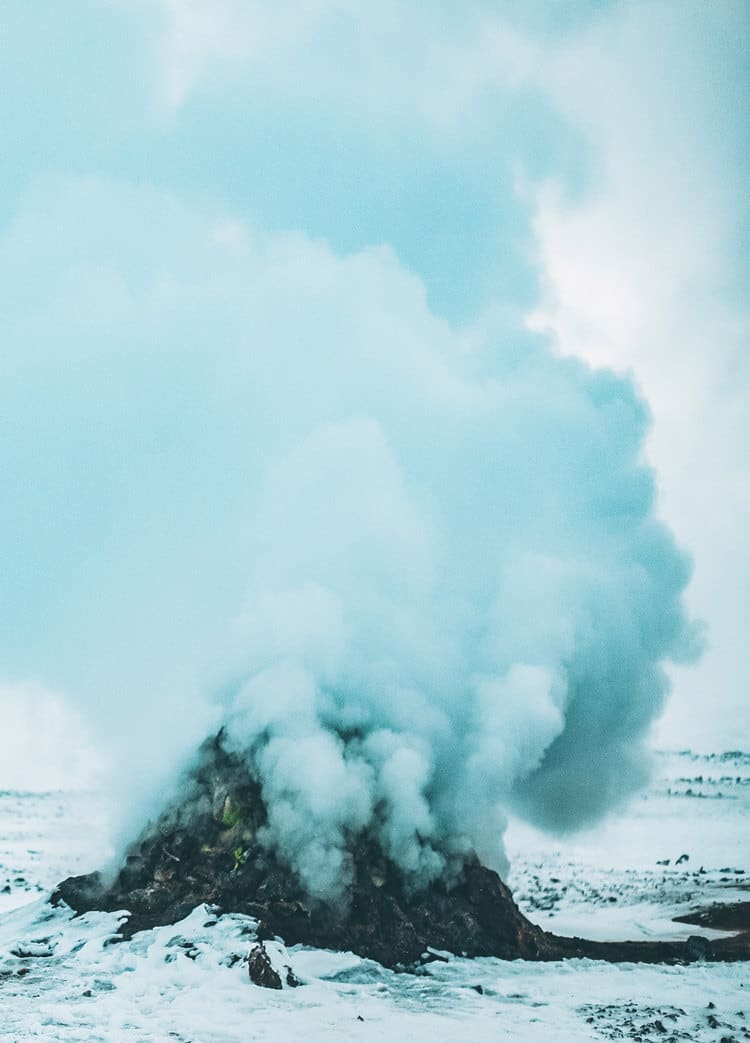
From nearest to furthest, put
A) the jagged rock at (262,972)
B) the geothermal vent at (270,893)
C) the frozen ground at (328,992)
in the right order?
the frozen ground at (328,992) < the jagged rock at (262,972) < the geothermal vent at (270,893)

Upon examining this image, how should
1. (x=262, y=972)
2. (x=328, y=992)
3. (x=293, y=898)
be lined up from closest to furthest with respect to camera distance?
(x=328, y=992) → (x=262, y=972) → (x=293, y=898)

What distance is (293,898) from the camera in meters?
19.8

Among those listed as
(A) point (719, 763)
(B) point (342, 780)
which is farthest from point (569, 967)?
(A) point (719, 763)

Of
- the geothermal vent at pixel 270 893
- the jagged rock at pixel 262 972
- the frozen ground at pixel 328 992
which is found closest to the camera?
the frozen ground at pixel 328 992

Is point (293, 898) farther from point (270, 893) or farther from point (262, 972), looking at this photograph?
point (262, 972)

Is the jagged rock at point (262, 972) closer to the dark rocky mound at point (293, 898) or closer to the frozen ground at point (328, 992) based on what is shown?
the frozen ground at point (328, 992)

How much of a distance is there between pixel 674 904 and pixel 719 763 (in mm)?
40870

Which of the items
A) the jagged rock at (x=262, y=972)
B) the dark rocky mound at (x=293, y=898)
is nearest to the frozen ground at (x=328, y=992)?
the jagged rock at (x=262, y=972)

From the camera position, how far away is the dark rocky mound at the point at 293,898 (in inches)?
756

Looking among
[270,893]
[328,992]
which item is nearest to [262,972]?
[328,992]

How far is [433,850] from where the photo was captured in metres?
22.1

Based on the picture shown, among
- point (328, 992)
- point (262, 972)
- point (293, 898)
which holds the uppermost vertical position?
point (293, 898)

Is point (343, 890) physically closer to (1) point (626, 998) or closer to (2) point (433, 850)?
(2) point (433, 850)

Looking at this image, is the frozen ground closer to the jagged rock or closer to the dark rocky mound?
the jagged rock
